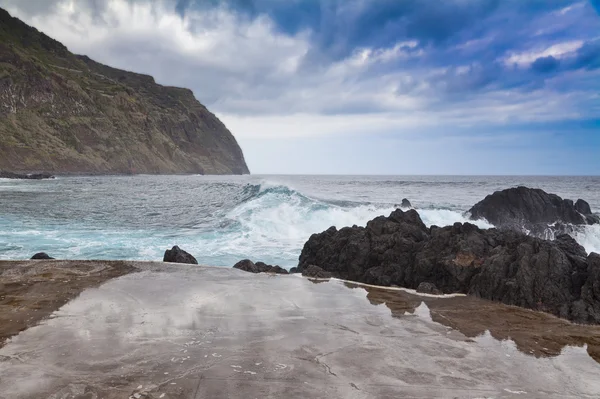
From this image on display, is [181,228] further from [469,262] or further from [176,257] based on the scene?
[469,262]

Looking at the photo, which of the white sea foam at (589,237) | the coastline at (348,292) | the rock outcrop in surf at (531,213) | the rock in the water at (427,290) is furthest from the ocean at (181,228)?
the rock in the water at (427,290)

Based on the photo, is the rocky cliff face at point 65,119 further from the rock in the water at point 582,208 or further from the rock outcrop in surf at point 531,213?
the rock in the water at point 582,208

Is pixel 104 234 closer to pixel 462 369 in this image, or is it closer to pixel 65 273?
pixel 65 273

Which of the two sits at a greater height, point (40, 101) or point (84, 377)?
point (40, 101)

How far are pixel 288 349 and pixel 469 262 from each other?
636 centimetres

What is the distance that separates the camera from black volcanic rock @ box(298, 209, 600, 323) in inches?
296

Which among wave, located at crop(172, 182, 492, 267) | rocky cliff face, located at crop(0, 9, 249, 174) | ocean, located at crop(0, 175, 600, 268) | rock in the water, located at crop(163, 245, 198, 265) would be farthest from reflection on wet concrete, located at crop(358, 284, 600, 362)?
rocky cliff face, located at crop(0, 9, 249, 174)

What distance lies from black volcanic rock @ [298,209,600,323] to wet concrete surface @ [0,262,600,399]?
1564mm

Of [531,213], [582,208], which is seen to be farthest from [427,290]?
[582,208]

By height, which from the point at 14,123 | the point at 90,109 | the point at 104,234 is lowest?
the point at 104,234

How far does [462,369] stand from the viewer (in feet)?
12.9

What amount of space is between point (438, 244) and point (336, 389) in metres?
7.72

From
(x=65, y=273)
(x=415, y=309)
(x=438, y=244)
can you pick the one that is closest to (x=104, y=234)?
(x=65, y=273)

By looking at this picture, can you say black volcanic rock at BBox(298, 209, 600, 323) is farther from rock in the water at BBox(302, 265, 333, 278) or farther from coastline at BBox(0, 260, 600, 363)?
coastline at BBox(0, 260, 600, 363)
